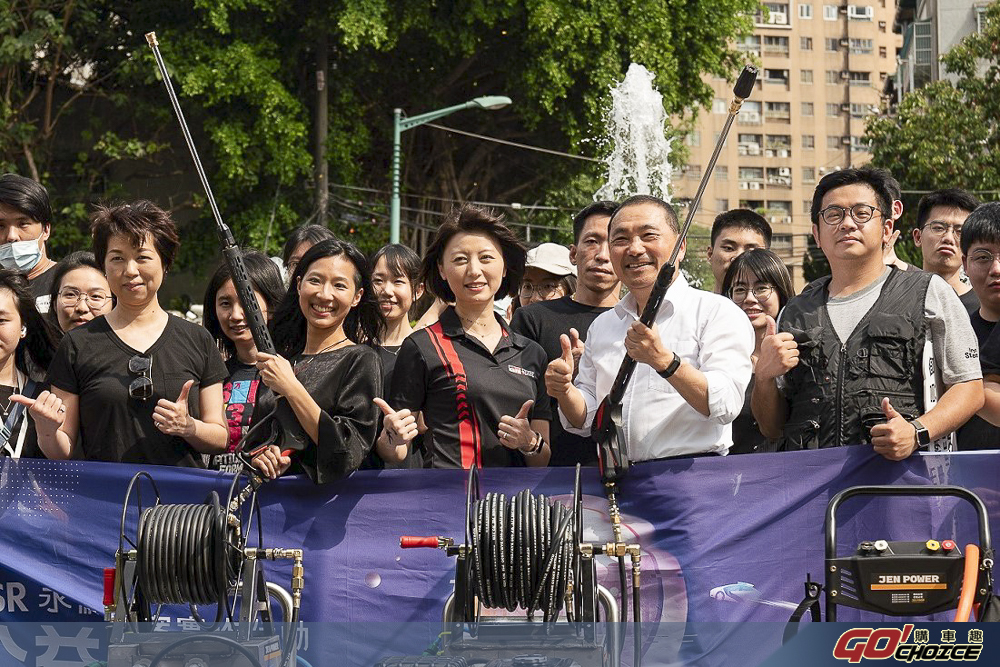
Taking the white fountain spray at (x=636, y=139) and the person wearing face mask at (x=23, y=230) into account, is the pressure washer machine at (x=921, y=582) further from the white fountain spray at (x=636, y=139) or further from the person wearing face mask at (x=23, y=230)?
the white fountain spray at (x=636, y=139)

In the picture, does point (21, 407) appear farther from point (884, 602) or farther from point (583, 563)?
point (884, 602)

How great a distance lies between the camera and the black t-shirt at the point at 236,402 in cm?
588

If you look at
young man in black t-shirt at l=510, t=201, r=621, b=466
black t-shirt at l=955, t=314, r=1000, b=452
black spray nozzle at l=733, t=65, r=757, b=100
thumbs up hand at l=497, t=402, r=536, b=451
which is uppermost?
black spray nozzle at l=733, t=65, r=757, b=100

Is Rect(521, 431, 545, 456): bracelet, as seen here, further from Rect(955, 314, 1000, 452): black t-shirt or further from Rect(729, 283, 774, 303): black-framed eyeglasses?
Rect(955, 314, 1000, 452): black t-shirt

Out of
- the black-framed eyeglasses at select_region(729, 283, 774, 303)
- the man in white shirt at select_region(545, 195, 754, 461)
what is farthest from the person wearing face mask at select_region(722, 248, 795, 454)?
the man in white shirt at select_region(545, 195, 754, 461)

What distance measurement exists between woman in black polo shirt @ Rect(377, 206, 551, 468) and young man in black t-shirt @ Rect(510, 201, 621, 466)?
1.09 ft

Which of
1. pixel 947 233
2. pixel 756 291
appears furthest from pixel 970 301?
pixel 756 291

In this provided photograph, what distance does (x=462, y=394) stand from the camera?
5445 millimetres

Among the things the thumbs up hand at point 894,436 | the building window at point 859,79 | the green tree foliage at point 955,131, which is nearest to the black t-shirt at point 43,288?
the thumbs up hand at point 894,436

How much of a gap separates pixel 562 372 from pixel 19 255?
11.6ft

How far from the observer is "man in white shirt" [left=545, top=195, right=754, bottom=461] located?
493 cm

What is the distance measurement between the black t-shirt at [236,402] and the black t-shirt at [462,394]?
81 centimetres

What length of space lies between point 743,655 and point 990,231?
2.26m

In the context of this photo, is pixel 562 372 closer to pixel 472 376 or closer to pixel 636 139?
pixel 472 376
